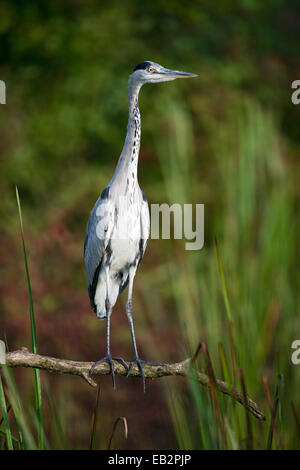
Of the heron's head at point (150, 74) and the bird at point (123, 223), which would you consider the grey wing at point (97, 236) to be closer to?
the bird at point (123, 223)

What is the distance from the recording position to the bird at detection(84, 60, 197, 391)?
197 cm

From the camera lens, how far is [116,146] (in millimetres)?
5914

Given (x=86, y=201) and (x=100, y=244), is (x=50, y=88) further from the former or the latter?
(x=100, y=244)

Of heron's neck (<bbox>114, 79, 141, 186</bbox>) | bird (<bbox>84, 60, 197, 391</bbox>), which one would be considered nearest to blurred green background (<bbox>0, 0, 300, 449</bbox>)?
bird (<bbox>84, 60, 197, 391</bbox>)

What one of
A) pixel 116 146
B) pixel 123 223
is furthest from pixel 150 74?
pixel 116 146

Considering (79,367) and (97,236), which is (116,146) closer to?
(97,236)

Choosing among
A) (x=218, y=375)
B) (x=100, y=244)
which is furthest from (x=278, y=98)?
(x=218, y=375)

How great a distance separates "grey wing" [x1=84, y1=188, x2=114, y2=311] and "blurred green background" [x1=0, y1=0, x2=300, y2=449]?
60 cm

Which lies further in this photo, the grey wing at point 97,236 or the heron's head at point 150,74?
the grey wing at point 97,236

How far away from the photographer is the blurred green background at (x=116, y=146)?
13.5 ft

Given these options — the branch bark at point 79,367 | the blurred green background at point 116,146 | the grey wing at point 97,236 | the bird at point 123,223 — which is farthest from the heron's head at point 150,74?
the branch bark at point 79,367

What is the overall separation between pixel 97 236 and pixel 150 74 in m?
0.64

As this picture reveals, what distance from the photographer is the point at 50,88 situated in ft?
20.6
